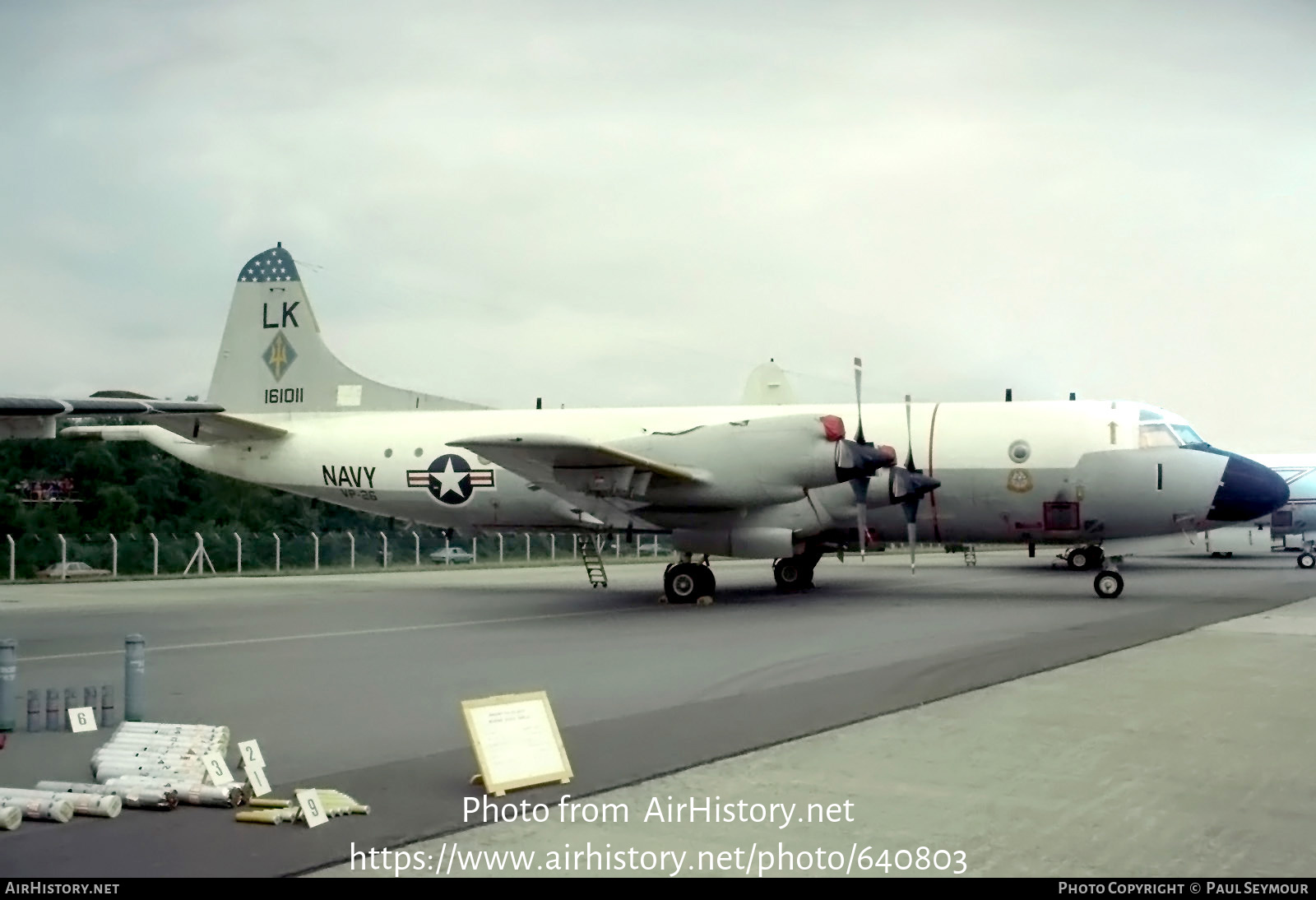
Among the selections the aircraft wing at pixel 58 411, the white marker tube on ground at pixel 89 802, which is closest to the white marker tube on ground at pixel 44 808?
the white marker tube on ground at pixel 89 802

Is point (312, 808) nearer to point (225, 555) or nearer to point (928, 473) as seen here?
point (928, 473)

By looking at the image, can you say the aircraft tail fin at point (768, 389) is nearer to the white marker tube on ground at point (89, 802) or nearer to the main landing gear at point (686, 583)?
the main landing gear at point (686, 583)

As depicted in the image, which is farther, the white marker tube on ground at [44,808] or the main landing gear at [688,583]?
the main landing gear at [688,583]

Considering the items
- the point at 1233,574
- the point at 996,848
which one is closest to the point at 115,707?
the point at 996,848

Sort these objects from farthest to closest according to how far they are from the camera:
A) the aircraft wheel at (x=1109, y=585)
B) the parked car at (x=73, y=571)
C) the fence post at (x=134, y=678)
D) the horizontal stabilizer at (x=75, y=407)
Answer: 1. the parked car at (x=73, y=571)
2. the aircraft wheel at (x=1109, y=585)
3. the horizontal stabilizer at (x=75, y=407)
4. the fence post at (x=134, y=678)

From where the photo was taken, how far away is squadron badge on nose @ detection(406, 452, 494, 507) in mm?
24688

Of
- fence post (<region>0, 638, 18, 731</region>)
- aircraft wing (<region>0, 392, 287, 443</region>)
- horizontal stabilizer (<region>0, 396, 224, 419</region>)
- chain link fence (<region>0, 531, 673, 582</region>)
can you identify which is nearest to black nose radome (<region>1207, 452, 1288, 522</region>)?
chain link fence (<region>0, 531, 673, 582</region>)

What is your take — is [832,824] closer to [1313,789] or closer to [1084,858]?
[1084,858]

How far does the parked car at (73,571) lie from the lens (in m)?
35.1

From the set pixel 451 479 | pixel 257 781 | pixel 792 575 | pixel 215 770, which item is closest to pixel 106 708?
pixel 215 770

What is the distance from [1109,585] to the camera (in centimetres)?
2272

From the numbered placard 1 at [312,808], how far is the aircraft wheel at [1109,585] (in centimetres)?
1917

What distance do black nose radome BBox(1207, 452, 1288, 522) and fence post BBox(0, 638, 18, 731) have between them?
19.8 metres

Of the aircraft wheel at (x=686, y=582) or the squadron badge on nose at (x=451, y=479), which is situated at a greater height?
the squadron badge on nose at (x=451, y=479)
